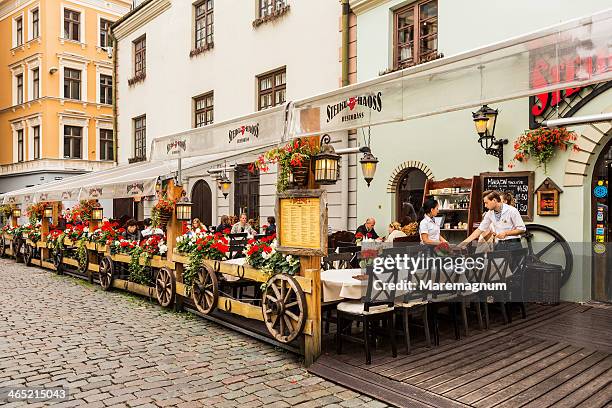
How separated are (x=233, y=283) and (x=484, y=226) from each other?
377cm

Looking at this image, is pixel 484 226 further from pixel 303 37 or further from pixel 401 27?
pixel 303 37

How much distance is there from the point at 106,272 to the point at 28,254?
6269 mm

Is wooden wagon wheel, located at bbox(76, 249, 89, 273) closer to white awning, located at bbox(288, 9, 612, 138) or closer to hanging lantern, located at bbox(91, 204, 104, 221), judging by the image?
hanging lantern, located at bbox(91, 204, 104, 221)

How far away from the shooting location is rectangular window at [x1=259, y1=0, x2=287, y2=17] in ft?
43.0

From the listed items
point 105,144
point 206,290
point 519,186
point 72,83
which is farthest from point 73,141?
point 519,186

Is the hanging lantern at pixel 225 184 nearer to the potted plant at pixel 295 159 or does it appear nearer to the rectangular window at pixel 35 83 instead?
the potted plant at pixel 295 159

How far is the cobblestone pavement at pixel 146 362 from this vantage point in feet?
14.3

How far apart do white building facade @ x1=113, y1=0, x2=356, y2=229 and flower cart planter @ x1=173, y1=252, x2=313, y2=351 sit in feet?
8.04

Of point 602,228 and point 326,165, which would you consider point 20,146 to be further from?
point 602,228

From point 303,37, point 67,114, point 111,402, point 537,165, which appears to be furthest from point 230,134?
point 67,114

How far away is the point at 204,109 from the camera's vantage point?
51.8ft

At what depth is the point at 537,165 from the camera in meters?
7.97

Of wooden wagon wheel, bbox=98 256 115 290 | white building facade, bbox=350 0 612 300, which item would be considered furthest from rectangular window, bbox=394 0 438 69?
wooden wagon wheel, bbox=98 256 115 290

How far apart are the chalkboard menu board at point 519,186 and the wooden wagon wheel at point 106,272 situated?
7060mm
